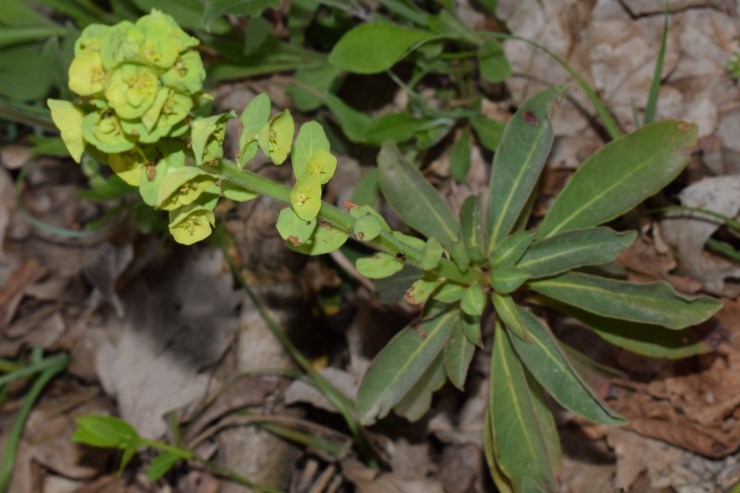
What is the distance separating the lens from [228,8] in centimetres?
249

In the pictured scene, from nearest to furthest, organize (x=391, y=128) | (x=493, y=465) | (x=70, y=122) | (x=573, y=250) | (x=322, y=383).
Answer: (x=70, y=122) < (x=573, y=250) < (x=493, y=465) < (x=391, y=128) < (x=322, y=383)

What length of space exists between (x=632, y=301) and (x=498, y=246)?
430 millimetres

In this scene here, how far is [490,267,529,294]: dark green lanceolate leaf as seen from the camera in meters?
2.25

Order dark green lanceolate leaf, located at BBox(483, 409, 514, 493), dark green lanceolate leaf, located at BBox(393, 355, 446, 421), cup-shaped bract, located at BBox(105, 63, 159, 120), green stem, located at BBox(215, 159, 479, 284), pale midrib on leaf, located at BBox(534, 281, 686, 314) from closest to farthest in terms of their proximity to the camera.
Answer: cup-shaped bract, located at BBox(105, 63, 159, 120) → green stem, located at BBox(215, 159, 479, 284) → pale midrib on leaf, located at BBox(534, 281, 686, 314) → dark green lanceolate leaf, located at BBox(483, 409, 514, 493) → dark green lanceolate leaf, located at BBox(393, 355, 446, 421)

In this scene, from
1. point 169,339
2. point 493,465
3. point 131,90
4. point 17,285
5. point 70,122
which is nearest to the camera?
point 131,90

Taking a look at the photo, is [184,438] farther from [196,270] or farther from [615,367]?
[615,367]

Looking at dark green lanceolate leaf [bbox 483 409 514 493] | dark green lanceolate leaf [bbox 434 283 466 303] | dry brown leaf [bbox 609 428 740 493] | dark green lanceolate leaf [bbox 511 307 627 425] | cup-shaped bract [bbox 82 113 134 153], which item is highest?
cup-shaped bract [bbox 82 113 134 153]

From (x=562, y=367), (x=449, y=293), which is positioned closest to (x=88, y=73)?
(x=449, y=293)

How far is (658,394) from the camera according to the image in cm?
276

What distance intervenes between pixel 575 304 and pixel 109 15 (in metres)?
2.42

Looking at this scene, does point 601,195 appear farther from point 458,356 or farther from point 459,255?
point 458,356

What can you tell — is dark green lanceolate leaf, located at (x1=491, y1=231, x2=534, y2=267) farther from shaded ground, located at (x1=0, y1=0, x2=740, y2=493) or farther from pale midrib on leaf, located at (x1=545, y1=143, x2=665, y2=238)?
shaded ground, located at (x1=0, y1=0, x2=740, y2=493)

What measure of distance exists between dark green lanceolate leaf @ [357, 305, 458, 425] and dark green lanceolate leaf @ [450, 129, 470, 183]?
0.74 meters

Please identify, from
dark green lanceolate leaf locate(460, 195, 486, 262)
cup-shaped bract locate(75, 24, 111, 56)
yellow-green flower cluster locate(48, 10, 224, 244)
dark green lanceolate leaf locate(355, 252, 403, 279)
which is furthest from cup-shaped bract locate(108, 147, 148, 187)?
dark green lanceolate leaf locate(460, 195, 486, 262)
